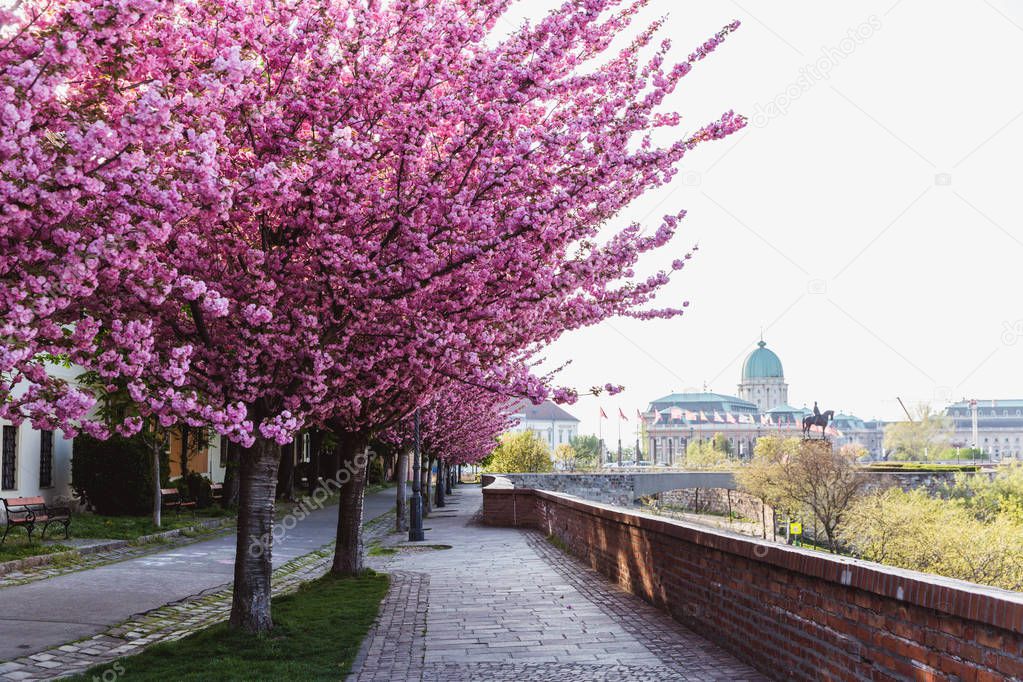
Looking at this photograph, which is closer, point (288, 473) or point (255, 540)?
point (255, 540)

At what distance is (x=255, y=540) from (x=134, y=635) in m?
2.07

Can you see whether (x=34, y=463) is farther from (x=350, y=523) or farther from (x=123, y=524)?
(x=350, y=523)

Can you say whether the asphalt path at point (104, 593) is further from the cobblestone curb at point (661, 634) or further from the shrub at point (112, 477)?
the shrub at point (112, 477)

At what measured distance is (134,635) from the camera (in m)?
10.4

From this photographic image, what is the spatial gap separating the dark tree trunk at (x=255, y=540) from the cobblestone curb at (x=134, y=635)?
117cm

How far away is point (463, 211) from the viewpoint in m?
7.52

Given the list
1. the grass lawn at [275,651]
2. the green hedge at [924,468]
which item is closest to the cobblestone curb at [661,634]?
→ the grass lawn at [275,651]

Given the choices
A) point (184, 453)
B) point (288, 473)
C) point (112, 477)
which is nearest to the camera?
point (112, 477)

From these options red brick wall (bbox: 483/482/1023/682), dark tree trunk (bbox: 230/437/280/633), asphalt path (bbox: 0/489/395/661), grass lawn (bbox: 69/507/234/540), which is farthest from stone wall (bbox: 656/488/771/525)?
dark tree trunk (bbox: 230/437/280/633)

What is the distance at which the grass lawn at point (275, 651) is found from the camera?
7949mm

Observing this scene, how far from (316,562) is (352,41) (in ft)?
43.5

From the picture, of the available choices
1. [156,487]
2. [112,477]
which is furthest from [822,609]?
[112,477]

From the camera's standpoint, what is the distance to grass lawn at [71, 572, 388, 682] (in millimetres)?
7949

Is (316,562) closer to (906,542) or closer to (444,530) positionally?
(444,530)
